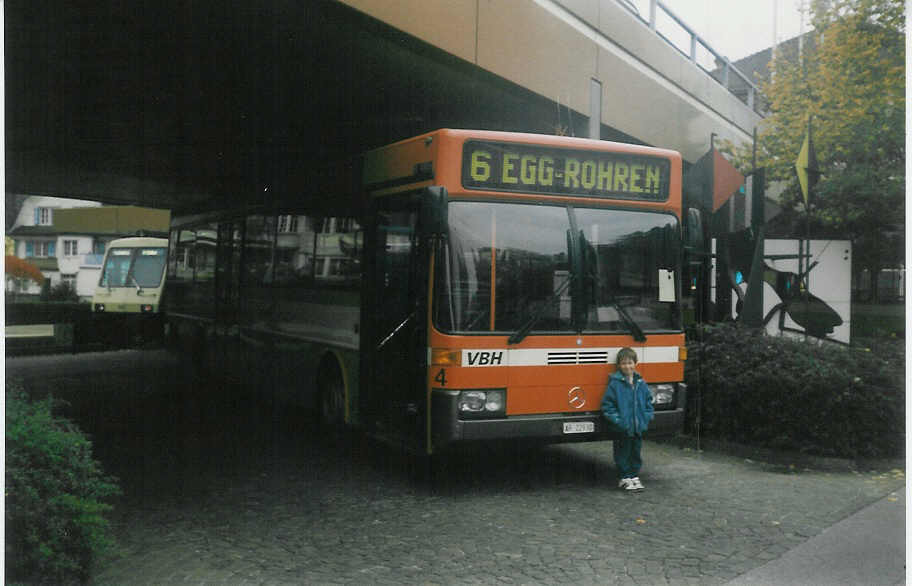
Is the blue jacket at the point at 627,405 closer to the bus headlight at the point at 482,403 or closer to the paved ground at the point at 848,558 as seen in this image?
the bus headlight at the point at 482,403

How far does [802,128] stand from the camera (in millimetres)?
20531

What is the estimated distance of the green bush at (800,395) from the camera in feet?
31.0

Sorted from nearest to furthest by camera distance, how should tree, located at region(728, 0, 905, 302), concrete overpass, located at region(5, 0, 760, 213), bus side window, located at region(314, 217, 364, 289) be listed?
bus side window, located at region(314, 217, 364, 289), concrete overpass, located at region(5, 0, 760, 213), tree, located at region(728, 0, 905, 302)

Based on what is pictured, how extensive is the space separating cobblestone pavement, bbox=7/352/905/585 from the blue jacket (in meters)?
0.62

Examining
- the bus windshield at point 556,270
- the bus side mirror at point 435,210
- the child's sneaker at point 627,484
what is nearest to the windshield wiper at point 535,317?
the bus windshield at point 556,270

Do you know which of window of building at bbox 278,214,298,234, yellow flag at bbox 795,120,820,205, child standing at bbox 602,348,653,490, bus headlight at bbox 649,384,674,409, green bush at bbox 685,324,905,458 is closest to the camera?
child standing at bbox 602,348,653,490

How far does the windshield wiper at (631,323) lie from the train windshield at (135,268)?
22.1 metres

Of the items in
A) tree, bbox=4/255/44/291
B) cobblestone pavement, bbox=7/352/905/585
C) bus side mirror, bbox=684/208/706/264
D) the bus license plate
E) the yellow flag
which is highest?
the yellow flag

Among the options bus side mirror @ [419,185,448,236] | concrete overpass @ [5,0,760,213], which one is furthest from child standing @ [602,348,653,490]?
concrete overpass @ [5,0,760,213]

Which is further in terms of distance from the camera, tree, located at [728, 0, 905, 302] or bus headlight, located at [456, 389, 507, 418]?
tree, located at [728, 0, 905, 302]

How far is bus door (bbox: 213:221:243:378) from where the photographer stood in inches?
529

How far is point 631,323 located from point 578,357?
636mm

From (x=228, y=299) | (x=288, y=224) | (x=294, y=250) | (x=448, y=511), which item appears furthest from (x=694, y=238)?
(x=228, y=299)

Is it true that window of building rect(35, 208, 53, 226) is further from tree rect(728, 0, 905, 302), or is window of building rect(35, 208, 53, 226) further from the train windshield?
tree rect(728, 0, 905, 302)
